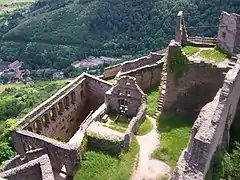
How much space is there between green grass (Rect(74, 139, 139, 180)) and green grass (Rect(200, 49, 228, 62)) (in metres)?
9.31

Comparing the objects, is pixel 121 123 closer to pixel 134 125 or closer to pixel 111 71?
pixel 134 125

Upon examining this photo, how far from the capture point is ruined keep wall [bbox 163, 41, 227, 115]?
2944 centimetres

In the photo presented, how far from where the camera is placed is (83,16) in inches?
4761

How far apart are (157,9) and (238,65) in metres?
77.3

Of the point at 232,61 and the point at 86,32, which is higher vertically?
the point at 232,61

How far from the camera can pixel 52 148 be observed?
28688 millimetres

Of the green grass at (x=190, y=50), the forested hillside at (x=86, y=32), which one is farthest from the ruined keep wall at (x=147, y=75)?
the forested hillside at (x=86, y=32)

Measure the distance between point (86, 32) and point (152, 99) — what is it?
90.0 metres

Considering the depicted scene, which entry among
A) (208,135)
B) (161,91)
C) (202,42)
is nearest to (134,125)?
(161,91)

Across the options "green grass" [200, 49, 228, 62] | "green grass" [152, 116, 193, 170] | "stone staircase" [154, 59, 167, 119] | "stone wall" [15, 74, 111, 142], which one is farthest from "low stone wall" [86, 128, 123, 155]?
"green grass" [200, 49, 228, 62]

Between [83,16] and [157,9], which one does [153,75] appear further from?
[83,16]

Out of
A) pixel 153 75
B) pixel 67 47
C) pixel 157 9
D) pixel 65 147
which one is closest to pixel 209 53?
pixel 153 75

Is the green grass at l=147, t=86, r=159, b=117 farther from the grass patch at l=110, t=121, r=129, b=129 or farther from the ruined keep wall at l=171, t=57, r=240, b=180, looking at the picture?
the ruined keep wall at l=171, t=57, r=240, b=180

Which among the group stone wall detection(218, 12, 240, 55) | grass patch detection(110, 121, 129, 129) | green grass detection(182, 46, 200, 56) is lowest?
grass patch detection(110, 121, 129, 129)
